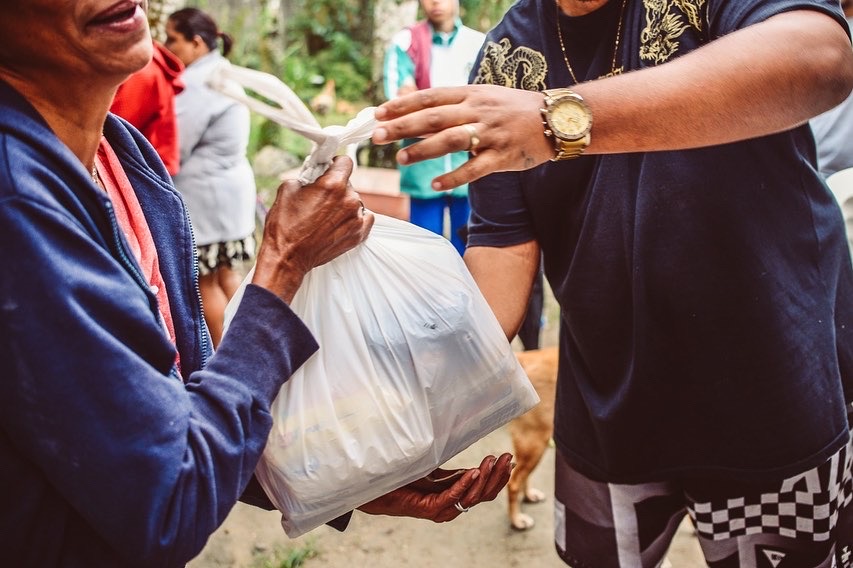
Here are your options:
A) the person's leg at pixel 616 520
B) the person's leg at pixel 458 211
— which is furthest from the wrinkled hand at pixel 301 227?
the person's leg at pixel 458 211

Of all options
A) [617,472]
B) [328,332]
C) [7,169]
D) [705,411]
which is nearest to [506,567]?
[617,472]

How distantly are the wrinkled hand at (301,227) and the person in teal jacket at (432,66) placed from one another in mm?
3935

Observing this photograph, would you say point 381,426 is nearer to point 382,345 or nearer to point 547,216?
point 382,345

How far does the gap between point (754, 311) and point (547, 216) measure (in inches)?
19.8

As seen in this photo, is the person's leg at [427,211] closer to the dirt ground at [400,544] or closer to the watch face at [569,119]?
the dirt ground at [400,544]

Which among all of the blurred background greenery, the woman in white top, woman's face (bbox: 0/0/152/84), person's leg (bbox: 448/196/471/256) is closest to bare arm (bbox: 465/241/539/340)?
woman's face (bbox: 0/0/152/84)

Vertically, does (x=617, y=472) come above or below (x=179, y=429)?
below

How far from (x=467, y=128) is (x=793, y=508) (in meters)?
1.19

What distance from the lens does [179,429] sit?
Result: 1005mm

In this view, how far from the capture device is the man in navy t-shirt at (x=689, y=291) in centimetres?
157

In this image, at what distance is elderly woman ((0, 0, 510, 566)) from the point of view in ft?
3.06

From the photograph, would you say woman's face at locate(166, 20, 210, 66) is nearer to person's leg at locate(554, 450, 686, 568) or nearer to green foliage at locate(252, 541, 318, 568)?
green foliage at locate(252, 541, 318, 568)

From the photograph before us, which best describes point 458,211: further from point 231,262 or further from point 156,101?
point 156,101

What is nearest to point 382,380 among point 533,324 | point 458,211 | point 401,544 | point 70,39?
point 70,39
